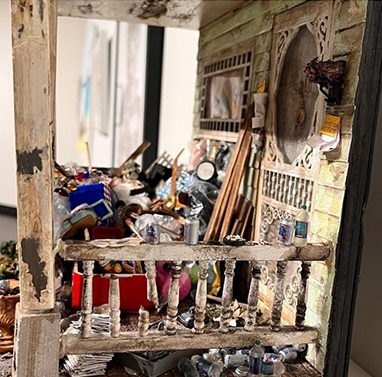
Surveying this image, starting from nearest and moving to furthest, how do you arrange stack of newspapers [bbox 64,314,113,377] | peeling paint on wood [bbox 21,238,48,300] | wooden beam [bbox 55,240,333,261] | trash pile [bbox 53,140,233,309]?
peeling paint on wood [bbox 21,238,48,300] < wooden beam [bbox 55,240,333,261] < stack of newspapers [bbox 64,314,113,377] < trash pile [bbox 53,140,233,309]

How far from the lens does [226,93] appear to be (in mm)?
3100

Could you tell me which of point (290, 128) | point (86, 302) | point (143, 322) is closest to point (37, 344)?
point (86, 302)

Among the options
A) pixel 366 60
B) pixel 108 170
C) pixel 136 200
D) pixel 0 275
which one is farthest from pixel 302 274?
pixel 108 170

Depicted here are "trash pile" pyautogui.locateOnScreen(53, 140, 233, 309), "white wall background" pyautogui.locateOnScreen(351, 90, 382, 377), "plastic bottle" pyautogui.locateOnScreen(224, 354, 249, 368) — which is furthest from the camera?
"trash pile" pyautogui.locateOnScreen(53, 140, 233, 309)

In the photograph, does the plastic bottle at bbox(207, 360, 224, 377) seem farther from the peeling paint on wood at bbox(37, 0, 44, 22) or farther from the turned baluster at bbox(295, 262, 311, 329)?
the peeling paint on wood at bbox(37, 0, 44, 22)

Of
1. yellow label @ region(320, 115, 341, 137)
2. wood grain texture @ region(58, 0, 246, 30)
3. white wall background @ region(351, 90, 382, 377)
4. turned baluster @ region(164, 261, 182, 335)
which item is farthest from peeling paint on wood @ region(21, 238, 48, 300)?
wood grain texture @ region(58, 0, 246, 30)

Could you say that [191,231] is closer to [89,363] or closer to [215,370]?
[215,370]

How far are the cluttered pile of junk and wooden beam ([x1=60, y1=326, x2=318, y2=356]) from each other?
0.07 m

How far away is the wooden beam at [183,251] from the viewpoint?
1691 mm

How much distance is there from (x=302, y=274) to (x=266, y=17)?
1.40 m

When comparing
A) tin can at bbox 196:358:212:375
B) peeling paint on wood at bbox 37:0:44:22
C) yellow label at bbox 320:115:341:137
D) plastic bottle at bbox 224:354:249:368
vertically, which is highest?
peeling paint on wood at bbox 37:0:44:22

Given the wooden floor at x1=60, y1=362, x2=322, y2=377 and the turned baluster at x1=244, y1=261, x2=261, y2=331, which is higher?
the turned baluster at x1=244, y1=261, x2=261, y2=331

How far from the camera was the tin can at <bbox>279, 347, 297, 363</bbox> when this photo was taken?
6.49ft

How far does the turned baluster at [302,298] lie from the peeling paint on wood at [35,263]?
1.01 meters
